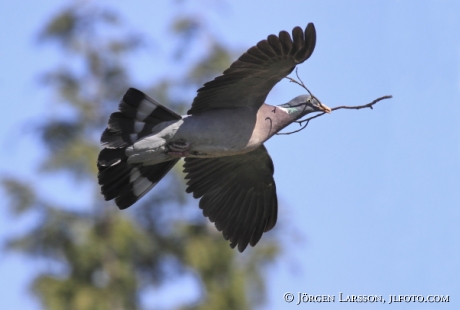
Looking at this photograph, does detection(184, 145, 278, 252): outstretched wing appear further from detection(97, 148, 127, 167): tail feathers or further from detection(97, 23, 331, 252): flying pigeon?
detection(97, 148, 127, 167): tail feathers

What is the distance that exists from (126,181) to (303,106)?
65.3 inches

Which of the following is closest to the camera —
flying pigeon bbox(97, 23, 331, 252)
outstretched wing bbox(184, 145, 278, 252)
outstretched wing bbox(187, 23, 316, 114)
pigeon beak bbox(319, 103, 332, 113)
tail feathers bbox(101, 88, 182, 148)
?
outstretched wing bbox(187, 23, 316, 114)

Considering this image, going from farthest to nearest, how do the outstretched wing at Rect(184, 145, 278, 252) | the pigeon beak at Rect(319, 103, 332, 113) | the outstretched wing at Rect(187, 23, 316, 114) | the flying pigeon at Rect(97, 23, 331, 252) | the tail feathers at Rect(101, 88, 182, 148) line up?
the outstretched wing at Rect(184, 145, 278, 252), the pigeon beak at Rect(319, 103, 332, 113), the tail feathers at Rect(101, 88, 182, 148), the flying pigeon at Rect(97, 23, 331, 252), the outstretched wing at Rect(187, 23, 316, 114)

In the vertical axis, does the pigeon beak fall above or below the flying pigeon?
below

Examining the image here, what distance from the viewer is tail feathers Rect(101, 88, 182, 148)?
7422 millimetres

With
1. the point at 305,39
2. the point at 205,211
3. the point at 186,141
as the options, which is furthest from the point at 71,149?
the point at 305,39

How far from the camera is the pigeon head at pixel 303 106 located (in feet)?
25.8

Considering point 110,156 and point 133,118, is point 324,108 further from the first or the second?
point 110,156

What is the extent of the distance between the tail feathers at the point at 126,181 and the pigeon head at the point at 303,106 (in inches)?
42.6

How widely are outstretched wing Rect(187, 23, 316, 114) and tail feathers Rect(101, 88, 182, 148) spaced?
31cm

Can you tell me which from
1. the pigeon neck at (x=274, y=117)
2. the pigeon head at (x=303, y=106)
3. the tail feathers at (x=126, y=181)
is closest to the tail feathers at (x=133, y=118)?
the tail feathers at (x=126, y=181)

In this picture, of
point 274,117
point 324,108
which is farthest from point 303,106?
Result: point 274,117

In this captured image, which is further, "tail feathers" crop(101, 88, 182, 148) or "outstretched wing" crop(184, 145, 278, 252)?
"outstretched wing" crop(184, 145, 278, 252)

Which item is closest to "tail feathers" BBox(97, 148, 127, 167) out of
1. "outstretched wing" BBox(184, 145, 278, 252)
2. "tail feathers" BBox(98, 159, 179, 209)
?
"tail feathers" BBox(98, 159, 179, 209)
